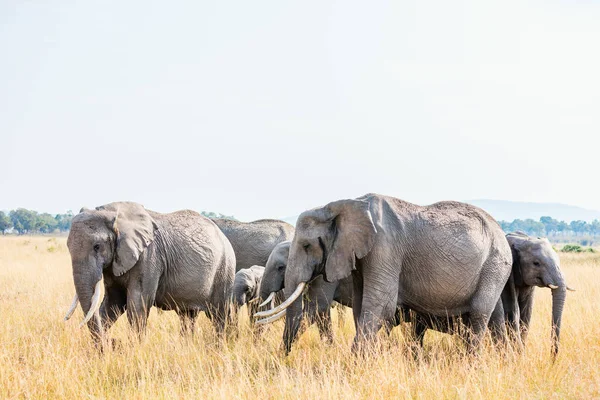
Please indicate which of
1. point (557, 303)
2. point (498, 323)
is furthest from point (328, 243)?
point (557, 303)

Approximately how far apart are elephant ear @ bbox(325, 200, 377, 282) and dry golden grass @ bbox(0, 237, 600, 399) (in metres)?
1.00

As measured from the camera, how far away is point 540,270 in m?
9.40

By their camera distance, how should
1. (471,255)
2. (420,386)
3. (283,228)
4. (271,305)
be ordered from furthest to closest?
1. (283,228)
2. (271,305)
3. (471,255)
4. (420,386)

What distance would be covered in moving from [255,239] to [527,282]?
7.63 metres

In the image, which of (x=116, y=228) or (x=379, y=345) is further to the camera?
(x=116, y=228)

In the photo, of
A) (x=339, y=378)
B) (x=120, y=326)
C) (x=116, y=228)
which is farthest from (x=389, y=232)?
(x=120, y=326)

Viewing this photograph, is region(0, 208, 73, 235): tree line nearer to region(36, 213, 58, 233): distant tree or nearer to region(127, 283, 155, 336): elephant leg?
region(36, 213, 58, 233): distant tree

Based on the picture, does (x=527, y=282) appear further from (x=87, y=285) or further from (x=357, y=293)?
(x=87, y=285)

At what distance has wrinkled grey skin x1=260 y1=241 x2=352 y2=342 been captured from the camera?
9664mm

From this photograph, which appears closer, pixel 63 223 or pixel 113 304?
pixel 113 304

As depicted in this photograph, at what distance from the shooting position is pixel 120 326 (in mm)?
11422

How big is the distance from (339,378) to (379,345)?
809 millimetres

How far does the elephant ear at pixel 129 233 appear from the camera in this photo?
373 inches

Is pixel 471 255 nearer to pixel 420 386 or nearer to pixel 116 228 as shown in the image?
pixel 420 386
